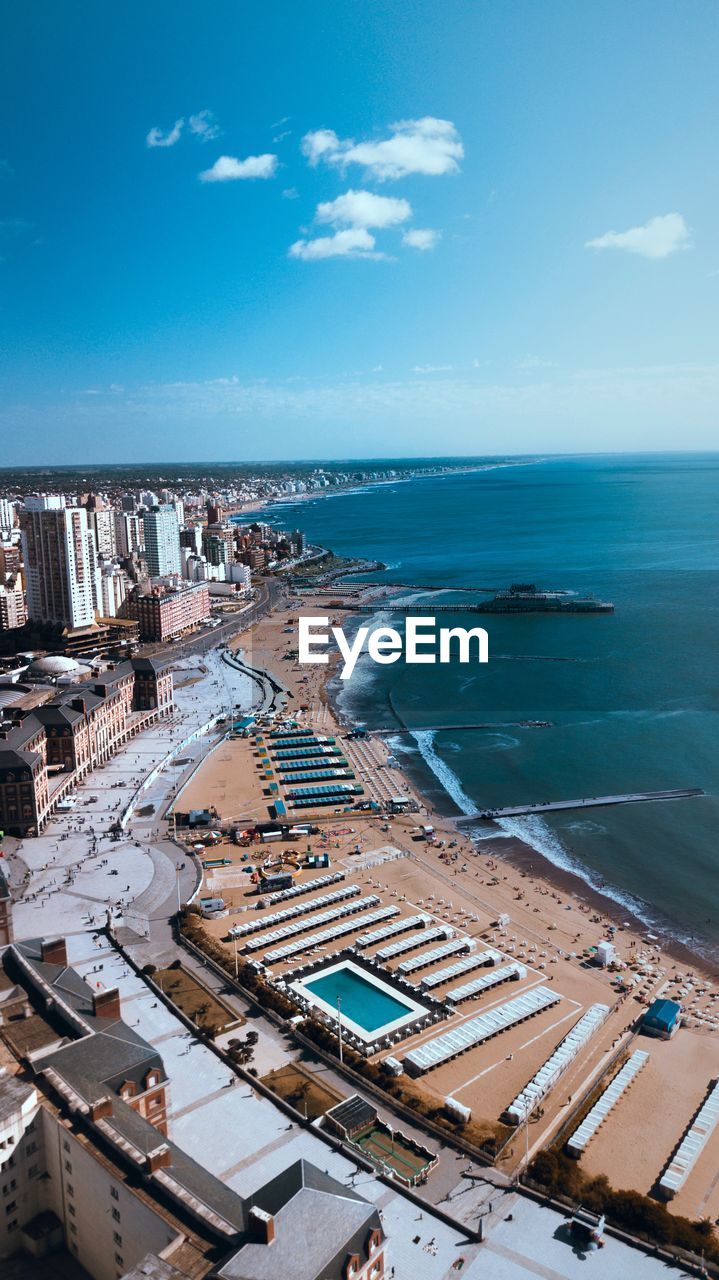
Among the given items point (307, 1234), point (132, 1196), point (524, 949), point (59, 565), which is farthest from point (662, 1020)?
point (59, 565)

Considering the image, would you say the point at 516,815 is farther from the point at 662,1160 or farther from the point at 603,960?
the point at 662,1160

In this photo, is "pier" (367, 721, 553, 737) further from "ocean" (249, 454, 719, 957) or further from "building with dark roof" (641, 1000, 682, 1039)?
"building with dark roof" (641, 1000, 682, 1039)

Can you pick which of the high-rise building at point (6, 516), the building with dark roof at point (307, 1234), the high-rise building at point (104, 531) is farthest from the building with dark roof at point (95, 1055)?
the high-rise building at point (6, 516)

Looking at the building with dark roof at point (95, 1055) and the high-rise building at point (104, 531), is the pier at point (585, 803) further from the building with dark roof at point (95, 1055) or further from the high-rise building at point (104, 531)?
the high-rise building at point (104, 531)

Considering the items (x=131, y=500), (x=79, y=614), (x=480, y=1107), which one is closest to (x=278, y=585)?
(x=79, y=614)

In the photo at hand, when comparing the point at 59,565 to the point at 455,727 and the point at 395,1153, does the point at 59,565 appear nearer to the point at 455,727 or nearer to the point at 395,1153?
the point at 455,727
